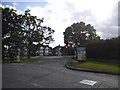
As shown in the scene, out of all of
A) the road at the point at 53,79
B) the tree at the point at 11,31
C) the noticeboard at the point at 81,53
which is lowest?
the road at the point at 53,79

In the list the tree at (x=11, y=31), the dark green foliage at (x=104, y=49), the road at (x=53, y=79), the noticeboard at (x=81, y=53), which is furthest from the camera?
the tree at (x=11, y=31)

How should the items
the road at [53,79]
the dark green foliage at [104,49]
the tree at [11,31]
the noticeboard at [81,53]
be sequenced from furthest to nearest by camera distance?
the tree at [11,31] < the dark green foliage at [104,49] < the noticeboard at [81,53] < the road at [53,79]

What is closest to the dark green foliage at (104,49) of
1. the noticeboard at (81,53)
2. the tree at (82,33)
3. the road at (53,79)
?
the noticeboard at (81,53)

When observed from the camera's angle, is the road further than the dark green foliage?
No

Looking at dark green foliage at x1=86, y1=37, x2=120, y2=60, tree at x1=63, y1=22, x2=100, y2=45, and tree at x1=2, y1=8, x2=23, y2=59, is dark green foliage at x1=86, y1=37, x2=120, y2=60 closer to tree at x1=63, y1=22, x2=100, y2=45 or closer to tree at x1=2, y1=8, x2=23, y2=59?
tree at x1=2, y1=8, x2=23, y2=59

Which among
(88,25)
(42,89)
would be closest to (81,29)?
(88,25)

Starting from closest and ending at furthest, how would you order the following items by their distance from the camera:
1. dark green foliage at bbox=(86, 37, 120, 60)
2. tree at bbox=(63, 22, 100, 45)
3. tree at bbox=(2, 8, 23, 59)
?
dark green foliage at bbox=(86, 37, 120, 60)
tree at bbox=(2, 8, 23, 59)
tree at bbox=(63, 22, 100, 45)

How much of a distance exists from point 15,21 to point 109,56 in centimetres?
2253

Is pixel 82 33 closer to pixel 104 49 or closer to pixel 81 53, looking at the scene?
pixel 104 49

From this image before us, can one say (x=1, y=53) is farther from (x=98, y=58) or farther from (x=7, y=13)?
(x=98, y=58)

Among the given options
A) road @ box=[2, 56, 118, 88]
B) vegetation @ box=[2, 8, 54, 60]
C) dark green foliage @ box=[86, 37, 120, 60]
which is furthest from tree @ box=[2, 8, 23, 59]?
road @ box=[2, 56, 118, 88]

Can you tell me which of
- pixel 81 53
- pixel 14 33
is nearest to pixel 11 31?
pixel 14 33

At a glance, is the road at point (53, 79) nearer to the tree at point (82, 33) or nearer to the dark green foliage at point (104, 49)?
the dark green foliage at point (104, 49)

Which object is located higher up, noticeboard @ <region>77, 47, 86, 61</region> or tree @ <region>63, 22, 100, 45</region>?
tree @ <region>63, 22, 100, 45</region>
